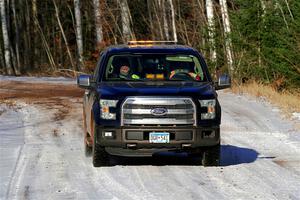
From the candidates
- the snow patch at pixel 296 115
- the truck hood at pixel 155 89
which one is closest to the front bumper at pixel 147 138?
the truck hood at pixel 155 89

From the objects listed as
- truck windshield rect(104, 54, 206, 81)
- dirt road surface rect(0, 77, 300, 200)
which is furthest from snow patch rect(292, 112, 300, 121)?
truck windshield rect(104, 54, 206, 81)

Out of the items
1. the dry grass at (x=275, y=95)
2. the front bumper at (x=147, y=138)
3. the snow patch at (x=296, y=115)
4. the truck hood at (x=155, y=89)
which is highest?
the truck hood at (x=155, y=89)

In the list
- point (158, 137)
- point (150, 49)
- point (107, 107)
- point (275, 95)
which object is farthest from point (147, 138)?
point (275, 95)

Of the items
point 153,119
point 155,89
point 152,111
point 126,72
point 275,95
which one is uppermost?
point 126,72

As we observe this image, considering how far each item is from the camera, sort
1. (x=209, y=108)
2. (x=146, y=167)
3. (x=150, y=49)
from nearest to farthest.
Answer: (x=209, y=108) → (x=146, y=167) → (x=150, y=49)

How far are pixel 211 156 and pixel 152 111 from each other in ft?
3.63

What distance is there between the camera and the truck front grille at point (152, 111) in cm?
1066

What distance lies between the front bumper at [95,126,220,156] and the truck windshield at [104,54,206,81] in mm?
1221

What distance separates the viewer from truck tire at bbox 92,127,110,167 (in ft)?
35.8

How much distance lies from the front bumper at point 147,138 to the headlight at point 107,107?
0.49 ft

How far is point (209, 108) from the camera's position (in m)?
10.9

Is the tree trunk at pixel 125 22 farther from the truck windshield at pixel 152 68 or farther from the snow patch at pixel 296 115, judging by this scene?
the truck windshield at pixel 152 68

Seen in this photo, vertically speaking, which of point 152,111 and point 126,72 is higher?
point 126,72

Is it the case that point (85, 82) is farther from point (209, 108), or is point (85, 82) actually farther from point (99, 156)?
point (209, 108)
